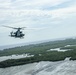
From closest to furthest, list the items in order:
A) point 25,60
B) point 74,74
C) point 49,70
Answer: point 74,74, point 49,70, point 25,60

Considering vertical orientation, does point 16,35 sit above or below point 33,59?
above

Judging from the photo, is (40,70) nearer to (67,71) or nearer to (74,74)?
(67,71)

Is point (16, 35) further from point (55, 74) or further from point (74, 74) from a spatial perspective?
point (74, 74)

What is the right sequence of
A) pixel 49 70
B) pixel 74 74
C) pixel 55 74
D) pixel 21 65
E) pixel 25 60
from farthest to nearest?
1. pixel 25 60
2. pixel 21 65
3. pixel 49 70
4. pixel 55 74
5. pixel 74 74

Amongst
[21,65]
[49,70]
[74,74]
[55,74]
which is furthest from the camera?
[21,65]

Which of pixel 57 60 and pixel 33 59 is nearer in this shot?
pixel 57 60

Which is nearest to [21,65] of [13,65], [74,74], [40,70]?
[13,65]

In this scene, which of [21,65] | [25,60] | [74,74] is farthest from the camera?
[25,60]

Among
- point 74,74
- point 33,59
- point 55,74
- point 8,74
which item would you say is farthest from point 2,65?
point 74,74

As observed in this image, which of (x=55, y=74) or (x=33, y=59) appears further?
(x=33, y=59)
